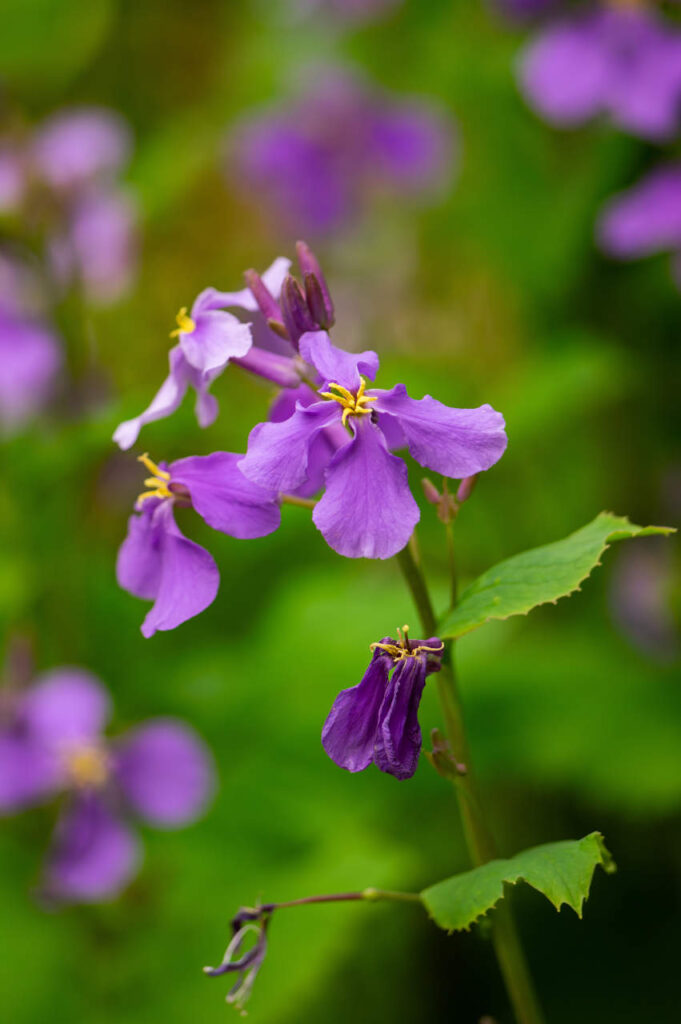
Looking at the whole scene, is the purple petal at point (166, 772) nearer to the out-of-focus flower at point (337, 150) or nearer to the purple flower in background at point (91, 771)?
the purple flower in background at point (91, 771)

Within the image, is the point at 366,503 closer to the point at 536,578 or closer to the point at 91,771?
the point at 536,578

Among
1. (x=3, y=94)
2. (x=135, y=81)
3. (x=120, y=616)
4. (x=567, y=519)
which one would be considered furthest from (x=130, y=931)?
(x=135, y=81)

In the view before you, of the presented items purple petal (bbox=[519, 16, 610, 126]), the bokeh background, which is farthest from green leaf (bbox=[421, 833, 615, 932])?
purple petal (bbox=[519, 16, 610, 126])

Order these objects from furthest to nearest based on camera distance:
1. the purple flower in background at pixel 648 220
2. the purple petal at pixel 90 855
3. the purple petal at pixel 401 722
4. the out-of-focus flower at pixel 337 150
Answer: the out-of-focus flower at pixel 337 150 → the purple flower in background at pixel 648 220 → the purple petal at pixel 90 855 → the purple petal at pixel 401 722

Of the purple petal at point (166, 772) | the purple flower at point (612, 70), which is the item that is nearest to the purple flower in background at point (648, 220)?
the purple flower at point (612, 70)

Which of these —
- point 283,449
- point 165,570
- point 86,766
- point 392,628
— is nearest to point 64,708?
point 86,766
